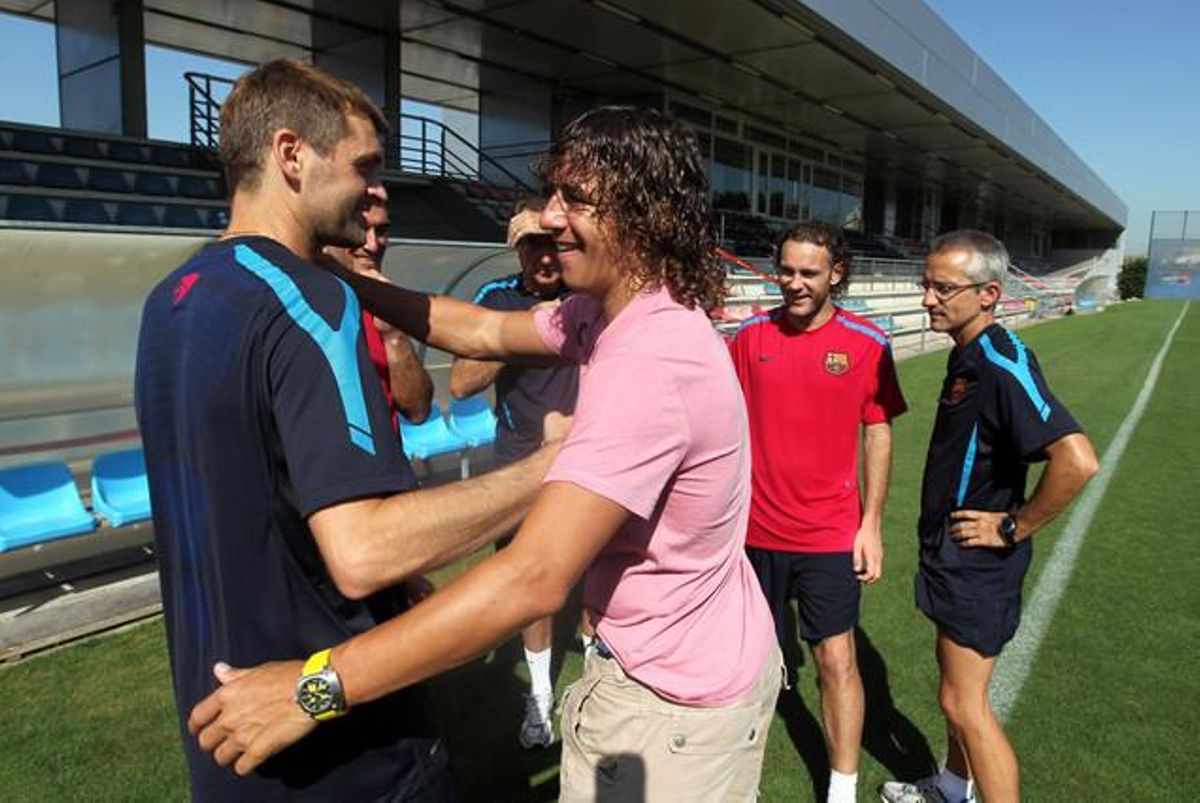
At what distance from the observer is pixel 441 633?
1.10m

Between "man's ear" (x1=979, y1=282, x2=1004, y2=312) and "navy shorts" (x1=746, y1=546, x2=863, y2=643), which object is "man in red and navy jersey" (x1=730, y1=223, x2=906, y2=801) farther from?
"man's ear" (x1=979, y1=282, x2=1004, y2=312)

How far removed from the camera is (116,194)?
11.9 m

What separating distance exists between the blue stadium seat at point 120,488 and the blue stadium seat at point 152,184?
9.06m

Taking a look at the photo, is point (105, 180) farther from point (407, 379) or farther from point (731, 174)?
point (731, 174)

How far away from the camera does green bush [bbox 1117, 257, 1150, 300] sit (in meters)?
64.1

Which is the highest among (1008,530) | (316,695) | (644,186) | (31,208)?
(31,208)

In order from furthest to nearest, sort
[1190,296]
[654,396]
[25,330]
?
[1190,296] < [25,330] < [654,396]

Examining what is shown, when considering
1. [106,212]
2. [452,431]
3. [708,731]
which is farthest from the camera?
[106,212]

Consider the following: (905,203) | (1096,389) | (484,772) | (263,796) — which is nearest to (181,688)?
(263,796)

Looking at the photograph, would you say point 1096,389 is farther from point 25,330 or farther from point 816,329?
point 25,330

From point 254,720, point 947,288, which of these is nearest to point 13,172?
point 947,288

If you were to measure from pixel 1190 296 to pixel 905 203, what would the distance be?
4165 cm

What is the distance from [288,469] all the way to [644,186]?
758mm

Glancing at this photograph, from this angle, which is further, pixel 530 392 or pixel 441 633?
pixel 530 392
